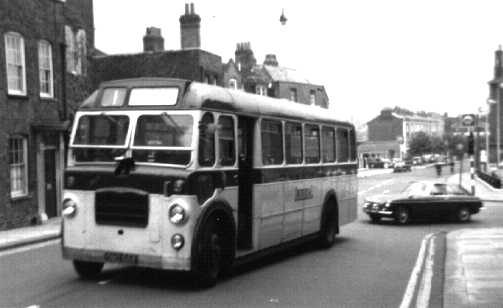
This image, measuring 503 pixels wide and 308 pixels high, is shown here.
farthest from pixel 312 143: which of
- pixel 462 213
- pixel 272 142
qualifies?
pixel 462 213

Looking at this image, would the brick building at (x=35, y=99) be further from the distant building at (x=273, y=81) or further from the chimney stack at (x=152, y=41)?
the distant building at (x=273, y=81)

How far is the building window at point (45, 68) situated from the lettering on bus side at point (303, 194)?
11.8 meters

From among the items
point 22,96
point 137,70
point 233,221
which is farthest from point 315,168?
point 137,70

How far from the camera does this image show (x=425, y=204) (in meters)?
21.0

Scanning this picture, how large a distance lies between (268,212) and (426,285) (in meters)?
2.87

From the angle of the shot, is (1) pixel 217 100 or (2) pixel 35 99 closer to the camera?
(1) pixel 217 100

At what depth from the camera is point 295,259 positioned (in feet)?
42.3

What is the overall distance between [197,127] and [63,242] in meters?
2.59

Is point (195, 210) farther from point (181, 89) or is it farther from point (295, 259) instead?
point (295, 259)

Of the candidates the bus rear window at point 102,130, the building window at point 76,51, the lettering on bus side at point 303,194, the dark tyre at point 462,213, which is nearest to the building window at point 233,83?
the building window at point 76,51

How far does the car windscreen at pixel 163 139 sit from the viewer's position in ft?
29.8

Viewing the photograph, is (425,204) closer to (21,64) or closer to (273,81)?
(21,64)

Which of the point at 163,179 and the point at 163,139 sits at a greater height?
the point at 163,139

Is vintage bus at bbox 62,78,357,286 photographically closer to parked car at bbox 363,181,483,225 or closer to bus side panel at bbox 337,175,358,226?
bus side panel at bbox 337,175,358,226
